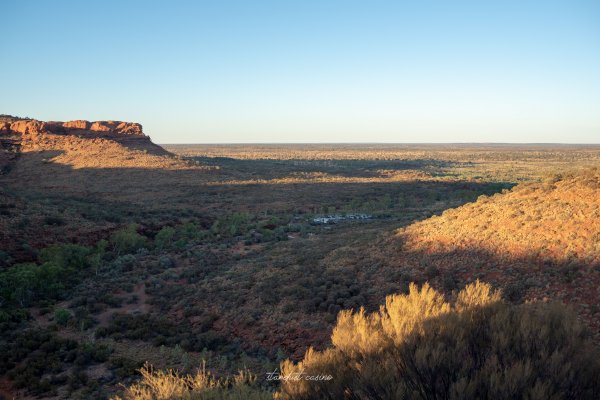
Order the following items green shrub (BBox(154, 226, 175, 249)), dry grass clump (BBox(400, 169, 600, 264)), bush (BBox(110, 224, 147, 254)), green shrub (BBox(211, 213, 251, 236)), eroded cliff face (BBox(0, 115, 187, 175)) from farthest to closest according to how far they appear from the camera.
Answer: eroded cliff face (BBox(0, 115, 187, 175)) < green shrub (BBox(211, 213, 251, 236)) < green shrub (BBox(154, 226, 175, 249)) < bush (BBox(110, 224, 147, 254)) < dry grass clump (BBox(400, 169, 600, 264))

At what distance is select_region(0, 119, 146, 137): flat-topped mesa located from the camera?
8250 cm

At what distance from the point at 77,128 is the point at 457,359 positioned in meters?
100

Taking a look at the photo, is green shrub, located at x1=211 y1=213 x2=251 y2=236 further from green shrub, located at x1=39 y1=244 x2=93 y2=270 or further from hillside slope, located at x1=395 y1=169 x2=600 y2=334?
hillside slope, located at x1=395 y1=169 x2=600 y2=334

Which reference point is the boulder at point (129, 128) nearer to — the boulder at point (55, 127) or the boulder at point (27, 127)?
the boulder at point (55, 127)

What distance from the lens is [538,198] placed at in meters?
18.0

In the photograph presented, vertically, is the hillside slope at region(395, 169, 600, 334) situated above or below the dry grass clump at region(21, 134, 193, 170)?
below

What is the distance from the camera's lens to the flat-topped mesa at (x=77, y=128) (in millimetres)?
82500

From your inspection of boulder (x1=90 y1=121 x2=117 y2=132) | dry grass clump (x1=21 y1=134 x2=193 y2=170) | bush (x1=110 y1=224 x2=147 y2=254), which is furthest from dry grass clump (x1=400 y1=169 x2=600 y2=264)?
boulder (x1=90 y1=121 x2=117 y2=132)

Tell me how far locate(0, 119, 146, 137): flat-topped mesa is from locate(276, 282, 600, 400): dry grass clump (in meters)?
93.1

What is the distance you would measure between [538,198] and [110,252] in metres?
24.6

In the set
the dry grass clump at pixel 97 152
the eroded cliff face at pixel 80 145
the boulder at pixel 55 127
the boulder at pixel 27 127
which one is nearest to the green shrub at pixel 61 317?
the dry grass clump at pixel 97 152

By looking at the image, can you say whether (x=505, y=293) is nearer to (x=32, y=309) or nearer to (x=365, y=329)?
(x=365, y=329)

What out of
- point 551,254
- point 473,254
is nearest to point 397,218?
point 473,254

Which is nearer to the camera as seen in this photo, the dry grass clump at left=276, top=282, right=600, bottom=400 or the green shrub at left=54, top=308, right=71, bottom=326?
the dry grass clump at left=276, top=282, right=600, bottom=400
